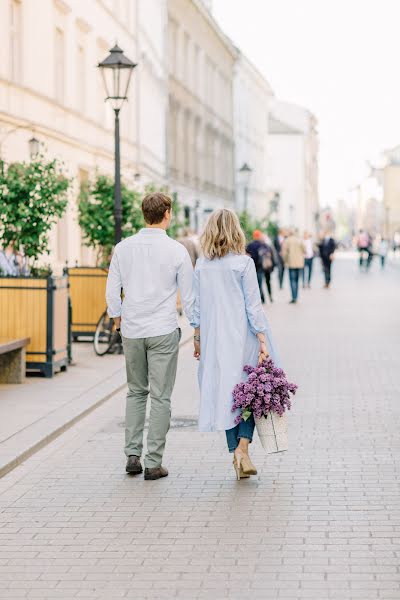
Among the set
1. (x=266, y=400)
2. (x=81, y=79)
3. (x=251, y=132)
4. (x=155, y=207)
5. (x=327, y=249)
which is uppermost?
(x=251, y=132)

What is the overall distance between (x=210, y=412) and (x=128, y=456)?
0.70m

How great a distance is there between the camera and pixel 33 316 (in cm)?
1352

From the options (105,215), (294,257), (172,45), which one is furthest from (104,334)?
(172,45)

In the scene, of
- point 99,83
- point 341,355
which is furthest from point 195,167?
point 341,355

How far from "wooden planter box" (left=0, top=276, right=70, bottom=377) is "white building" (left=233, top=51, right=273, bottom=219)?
48541 mm

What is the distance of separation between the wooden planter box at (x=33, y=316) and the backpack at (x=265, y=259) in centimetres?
1437

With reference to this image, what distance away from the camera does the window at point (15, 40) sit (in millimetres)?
22734

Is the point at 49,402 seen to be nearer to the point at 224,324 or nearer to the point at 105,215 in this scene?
the point at 224,324

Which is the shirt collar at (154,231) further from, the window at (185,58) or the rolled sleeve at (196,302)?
the window at (185,58)

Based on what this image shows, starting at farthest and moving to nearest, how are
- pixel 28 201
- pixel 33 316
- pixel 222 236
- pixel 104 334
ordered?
pixel 104 334
pixel 28 201
pixel 33 316
pixel 222 236

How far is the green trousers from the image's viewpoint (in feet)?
26.0

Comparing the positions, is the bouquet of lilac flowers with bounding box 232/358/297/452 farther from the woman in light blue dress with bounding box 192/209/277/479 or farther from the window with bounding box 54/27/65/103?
the window with bounding box 54/27/65/103

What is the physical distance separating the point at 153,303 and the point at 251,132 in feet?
219

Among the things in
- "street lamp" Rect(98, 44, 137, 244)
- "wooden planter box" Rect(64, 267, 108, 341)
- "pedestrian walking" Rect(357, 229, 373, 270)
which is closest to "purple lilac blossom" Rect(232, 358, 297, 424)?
"street lamp" Rect(98, 44, 137, 244)
